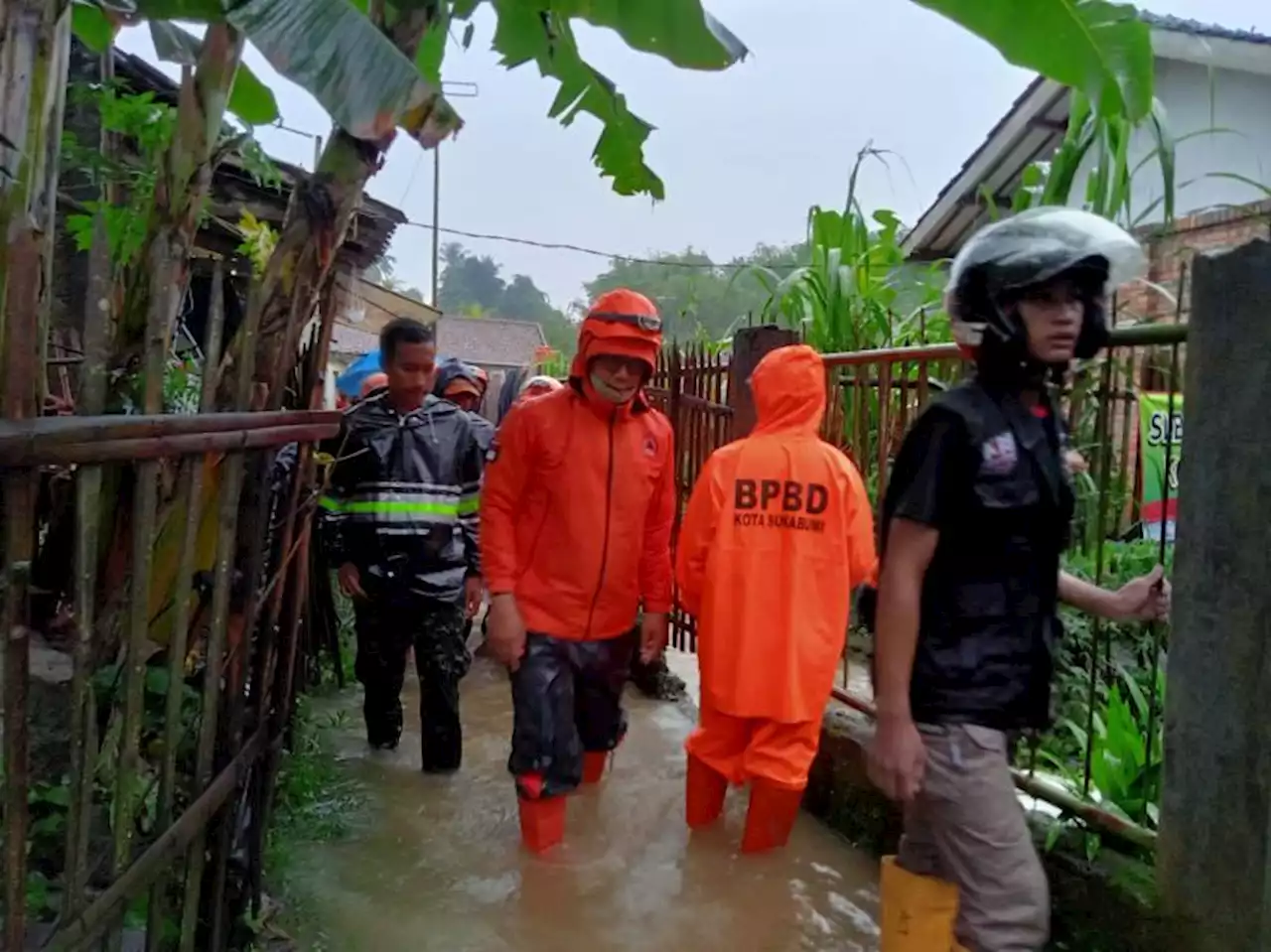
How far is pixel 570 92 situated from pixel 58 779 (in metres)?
2.83

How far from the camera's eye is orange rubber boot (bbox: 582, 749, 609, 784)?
4.11 meters

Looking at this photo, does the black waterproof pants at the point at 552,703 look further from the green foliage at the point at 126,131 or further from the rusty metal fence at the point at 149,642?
the green foliage at the point at 126,131

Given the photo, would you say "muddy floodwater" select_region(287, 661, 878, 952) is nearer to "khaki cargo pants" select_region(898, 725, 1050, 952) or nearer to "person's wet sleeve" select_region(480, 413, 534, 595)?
"person's wet sleeve" select_region(480, 413, 534, 595)

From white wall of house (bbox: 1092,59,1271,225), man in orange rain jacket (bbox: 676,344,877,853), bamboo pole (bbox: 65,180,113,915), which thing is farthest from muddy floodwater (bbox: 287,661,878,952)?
white wall of house (bbox: 1092,59,1271,225)

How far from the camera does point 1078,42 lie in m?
2.83

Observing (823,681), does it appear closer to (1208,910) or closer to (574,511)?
(574,511)

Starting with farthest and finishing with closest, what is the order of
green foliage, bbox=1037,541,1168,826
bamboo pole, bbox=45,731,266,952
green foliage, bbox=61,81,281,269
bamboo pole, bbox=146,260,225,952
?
1. green foliage, bbox=61,81,281,269
2. green foliage, bbox=1037,541,1168,826
3. bamboo pole, bbox=146,260,225,952
4. bamboo pole, bbox=45,731,266,952

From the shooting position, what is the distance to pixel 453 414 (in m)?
4.45

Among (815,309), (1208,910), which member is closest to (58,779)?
(1208,910)

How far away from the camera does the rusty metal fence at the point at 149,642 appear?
1527 mm

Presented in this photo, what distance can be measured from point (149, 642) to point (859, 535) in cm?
224

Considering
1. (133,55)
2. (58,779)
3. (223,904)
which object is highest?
(133,55)

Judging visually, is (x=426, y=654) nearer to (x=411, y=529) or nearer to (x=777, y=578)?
(x=411, y=529)

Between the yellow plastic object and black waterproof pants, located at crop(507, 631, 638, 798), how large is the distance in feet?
4.86
